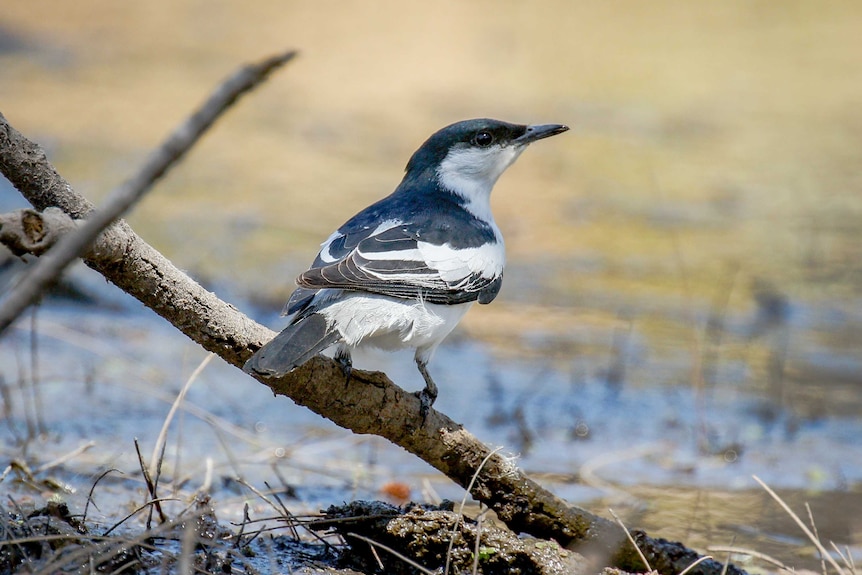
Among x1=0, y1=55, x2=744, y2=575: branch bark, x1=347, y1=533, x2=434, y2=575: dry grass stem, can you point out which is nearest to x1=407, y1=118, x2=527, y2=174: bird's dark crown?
x1=0, y1=55, x2=744, y2=575: branch bark

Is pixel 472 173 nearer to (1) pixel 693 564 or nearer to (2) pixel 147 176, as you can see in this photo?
(1) pixel 693 564

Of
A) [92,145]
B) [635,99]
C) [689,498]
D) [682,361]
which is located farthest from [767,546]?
[635,99]

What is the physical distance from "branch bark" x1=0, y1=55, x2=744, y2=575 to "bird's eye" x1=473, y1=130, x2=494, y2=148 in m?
1.84

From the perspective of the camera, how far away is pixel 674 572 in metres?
3.91

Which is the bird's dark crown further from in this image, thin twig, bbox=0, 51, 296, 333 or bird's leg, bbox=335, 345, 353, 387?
thin twig, bbox=0, 51, 296, 333

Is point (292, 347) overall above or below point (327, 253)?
below

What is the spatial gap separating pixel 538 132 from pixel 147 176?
342cm

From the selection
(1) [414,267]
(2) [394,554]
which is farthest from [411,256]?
(2) [394,554]

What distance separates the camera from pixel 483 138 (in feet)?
17.5

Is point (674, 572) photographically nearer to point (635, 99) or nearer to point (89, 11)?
point (635, 99)

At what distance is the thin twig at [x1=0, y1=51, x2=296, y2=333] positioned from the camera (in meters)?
2.15

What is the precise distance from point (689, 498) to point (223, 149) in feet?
26.1

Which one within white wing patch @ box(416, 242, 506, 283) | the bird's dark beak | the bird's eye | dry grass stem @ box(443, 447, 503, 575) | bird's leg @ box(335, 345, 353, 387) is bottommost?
dry grass stem @ box(443, 447, 503, 575)

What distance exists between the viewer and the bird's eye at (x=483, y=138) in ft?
17.5
